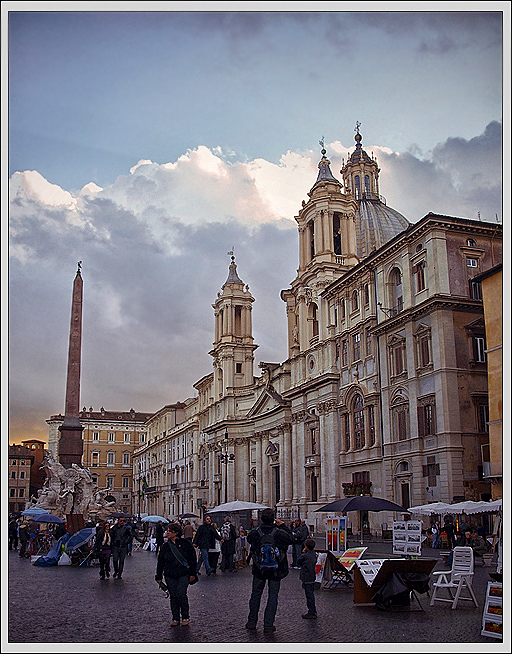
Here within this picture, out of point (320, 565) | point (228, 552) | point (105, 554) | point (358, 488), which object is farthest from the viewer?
point (358, 488)

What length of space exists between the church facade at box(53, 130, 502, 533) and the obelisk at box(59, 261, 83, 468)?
1650cm

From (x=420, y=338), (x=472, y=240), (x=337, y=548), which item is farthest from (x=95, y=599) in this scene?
(x=472, y=240)

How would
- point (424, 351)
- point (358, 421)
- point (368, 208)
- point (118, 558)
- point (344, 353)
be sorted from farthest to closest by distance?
point (368, 208) < point (344, 353) < point (358, 421) < point (424, 351) < point (118, 558)

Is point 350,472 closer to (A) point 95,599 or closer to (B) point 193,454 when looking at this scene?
(A) point 95,599

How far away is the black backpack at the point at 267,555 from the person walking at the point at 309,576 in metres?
1.60

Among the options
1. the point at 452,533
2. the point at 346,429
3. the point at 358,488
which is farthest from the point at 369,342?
the point at 452,533

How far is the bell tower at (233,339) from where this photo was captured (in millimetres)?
77750

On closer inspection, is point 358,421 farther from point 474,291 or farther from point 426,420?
point 474,291

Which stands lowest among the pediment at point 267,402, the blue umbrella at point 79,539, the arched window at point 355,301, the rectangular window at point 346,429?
the blue umbrella at point 79,539

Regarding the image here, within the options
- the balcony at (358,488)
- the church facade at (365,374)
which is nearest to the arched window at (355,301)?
the church facade at (365,374)

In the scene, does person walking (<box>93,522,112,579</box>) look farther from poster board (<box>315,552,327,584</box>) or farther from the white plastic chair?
the white plastic chair

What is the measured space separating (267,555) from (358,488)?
32869 mm

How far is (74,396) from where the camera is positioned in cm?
4322

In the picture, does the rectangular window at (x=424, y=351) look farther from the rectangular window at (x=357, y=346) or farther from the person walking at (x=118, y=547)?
the person walking at (x=118, y=547)
